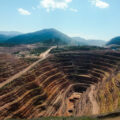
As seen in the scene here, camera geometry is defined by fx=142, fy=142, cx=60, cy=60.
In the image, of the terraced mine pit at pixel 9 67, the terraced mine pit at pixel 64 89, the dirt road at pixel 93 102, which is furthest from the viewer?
the terraced mine pit at pixel 9 67

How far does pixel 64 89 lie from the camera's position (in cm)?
5603

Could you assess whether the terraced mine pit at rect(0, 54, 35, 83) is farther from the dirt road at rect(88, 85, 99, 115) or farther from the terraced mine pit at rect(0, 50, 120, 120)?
the dirt road at rect(88, 85, 99, 115)

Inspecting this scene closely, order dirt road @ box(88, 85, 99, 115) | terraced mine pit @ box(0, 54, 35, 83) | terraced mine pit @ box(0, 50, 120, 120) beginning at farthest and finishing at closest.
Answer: terraced mine pit @ box(0, 54, 35, 83) → dirt road @ box(88, 85, 99, 115) → terraced mine pit @ box(0, 50, 120, 120)

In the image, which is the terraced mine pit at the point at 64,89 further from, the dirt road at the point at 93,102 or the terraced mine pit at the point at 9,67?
the terraced mine pit at the point at 9,67

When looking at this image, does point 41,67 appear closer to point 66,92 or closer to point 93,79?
point 66,92

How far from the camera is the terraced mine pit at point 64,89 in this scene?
3812 cm

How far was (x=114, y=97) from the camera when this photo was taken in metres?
41.0

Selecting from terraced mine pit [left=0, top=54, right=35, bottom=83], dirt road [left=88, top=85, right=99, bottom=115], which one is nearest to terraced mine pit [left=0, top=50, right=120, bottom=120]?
dirt road [left=88, top=85, right=99, bottom=115]

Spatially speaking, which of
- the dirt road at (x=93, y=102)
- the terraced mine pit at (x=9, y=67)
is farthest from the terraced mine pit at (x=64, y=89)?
the terraced mine pit at (x=9, y=67)

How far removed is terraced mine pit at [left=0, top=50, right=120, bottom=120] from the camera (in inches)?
1501

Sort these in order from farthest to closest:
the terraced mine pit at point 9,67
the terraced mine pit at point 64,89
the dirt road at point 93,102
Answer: the terraced mine pit at point 9,67 → the dirt road at point 93,102 → the terraced mine pit at point 64,89

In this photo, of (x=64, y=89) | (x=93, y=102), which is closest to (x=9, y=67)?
(x=64, y=89)

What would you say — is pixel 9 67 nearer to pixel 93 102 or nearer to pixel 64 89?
pixel 64 89

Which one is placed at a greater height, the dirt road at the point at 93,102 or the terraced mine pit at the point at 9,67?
the terraced mine pit at the point at 9,67
